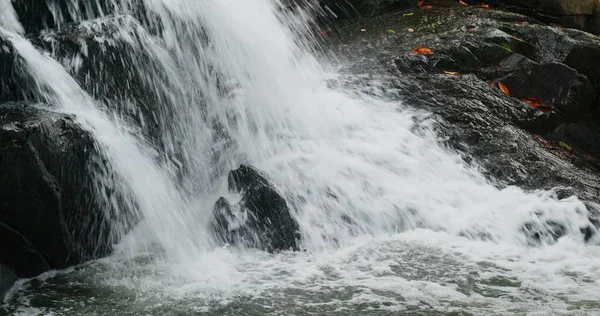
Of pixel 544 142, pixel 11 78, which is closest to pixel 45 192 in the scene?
pixel 11 78

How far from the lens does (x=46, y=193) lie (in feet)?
15.2

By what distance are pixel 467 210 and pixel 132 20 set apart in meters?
3.85

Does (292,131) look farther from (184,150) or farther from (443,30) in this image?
(443,30)

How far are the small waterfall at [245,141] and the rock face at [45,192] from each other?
0.81ft

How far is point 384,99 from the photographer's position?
759 centimetres

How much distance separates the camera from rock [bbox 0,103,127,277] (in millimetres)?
4508

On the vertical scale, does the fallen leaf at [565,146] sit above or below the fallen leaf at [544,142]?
below

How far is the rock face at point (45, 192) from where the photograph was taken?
14.8 ft

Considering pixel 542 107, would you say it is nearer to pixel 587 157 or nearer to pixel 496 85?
pixel 496 85

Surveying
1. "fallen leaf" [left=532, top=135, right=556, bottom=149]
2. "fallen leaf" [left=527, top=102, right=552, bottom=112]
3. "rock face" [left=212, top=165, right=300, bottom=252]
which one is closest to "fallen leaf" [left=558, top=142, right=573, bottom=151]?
"fallen leaf" [left=532, top=135, right=556, bottom=149]

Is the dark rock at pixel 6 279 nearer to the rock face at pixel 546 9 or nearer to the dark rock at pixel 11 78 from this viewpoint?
the dark rock at pixel 11 78

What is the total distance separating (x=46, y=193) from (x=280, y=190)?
2094mm

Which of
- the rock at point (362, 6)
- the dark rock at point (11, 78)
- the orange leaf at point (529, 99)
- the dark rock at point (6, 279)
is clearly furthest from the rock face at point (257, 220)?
the rock at point (362, 6)

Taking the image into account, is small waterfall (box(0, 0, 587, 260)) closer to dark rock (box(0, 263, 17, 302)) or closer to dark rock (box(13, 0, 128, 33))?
dark rock (box(13, 0, 128, 33))
